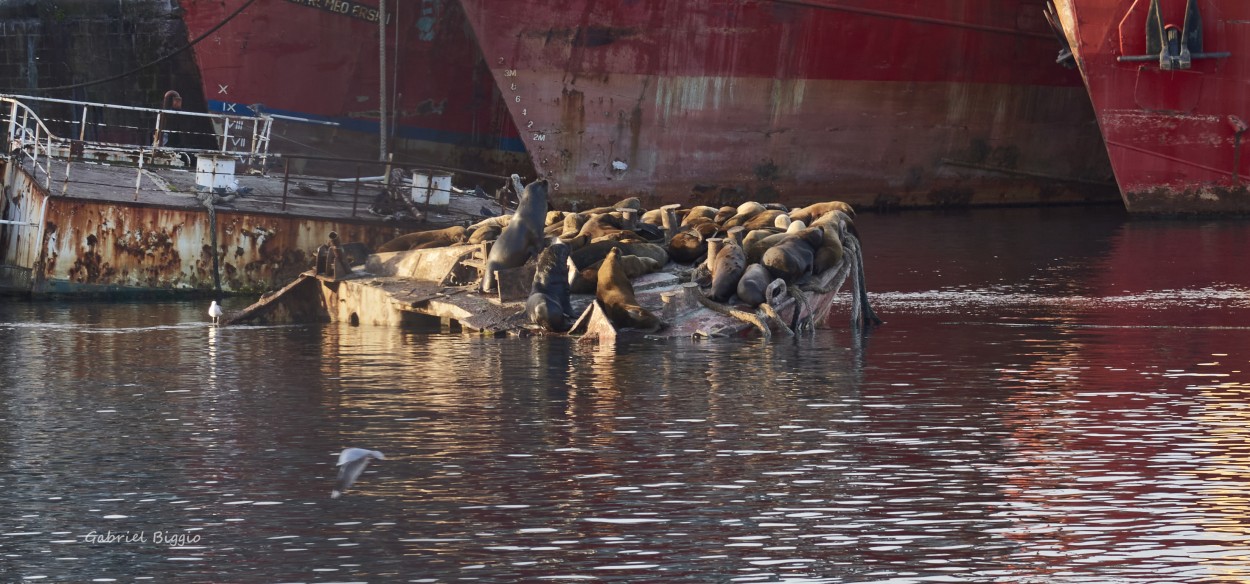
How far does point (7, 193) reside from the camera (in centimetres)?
2434

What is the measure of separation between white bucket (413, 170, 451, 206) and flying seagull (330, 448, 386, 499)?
486 inches

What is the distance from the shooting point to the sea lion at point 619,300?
59.3 ft

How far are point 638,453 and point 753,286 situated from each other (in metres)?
6.06

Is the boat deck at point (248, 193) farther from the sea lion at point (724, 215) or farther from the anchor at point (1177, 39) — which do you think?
the anchor at point (1177, 39)

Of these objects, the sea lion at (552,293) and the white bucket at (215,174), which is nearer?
the sea lion at (552,293)

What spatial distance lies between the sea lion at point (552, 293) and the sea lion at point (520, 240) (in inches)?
23.9

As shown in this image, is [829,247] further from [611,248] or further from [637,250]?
[611,248]

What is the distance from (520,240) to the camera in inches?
758

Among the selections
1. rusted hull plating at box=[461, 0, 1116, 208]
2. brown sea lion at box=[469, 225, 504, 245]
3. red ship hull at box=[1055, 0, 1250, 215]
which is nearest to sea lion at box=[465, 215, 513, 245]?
brown sea lion at box=[469, 225, 504, 245]

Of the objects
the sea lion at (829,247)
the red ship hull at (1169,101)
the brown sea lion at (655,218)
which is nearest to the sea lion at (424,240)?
the brown sea lion at (655,218)

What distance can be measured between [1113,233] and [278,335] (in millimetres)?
17876

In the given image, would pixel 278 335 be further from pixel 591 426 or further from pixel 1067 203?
pixel 1067 203

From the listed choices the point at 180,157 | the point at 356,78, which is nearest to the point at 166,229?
the point at 180,157

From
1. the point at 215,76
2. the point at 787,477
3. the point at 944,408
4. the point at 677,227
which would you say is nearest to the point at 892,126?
the point at 215,76
